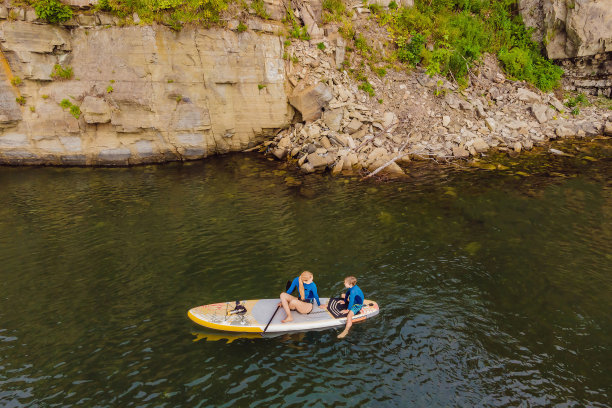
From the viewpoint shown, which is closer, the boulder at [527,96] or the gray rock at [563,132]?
the gray rock at [563,132]

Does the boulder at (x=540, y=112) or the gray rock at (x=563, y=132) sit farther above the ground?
the boulder at (x=540, y=112)

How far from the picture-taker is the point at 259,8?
78.2 feet

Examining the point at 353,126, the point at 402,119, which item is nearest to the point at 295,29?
the point at 353,126

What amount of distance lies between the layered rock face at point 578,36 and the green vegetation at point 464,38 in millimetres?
945

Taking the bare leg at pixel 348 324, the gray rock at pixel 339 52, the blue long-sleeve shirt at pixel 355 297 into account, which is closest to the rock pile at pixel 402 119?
the gray rock at pixel 339 52

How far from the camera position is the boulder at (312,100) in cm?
2420

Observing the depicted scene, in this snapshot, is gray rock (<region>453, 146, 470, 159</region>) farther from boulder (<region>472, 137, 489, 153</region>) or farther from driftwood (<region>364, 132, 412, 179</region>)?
driftwood (<region>364, 132, 412, 179</region>)

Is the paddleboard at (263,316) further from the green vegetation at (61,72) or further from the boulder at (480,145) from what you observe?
the green vegetation at (61,72)

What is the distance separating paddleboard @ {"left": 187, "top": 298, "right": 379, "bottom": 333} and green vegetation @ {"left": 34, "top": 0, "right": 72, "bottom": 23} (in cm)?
1986

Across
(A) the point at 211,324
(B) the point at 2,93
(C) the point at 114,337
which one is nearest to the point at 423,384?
(A) the point at 211,324

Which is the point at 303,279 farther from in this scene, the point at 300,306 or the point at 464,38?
the point at 464,38

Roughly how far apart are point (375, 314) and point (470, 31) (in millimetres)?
27050

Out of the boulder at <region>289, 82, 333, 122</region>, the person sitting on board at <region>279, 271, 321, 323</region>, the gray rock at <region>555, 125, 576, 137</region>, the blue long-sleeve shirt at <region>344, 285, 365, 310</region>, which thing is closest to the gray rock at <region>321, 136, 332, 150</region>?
the boulder at <region>289, 82, 333, 122</region>

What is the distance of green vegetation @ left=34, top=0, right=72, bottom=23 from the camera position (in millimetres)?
20531
